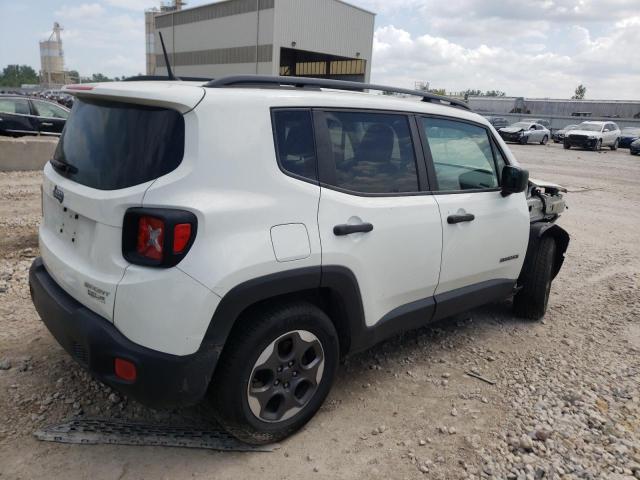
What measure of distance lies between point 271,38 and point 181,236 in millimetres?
42145

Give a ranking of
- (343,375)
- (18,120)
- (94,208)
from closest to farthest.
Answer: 1. (94,208)
2. (343,375)
3. (18,120)

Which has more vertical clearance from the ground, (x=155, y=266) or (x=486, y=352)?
(x=155, y=266)

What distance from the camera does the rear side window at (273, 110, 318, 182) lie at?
8.28 feet

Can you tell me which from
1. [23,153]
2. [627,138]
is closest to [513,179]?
[23,153]

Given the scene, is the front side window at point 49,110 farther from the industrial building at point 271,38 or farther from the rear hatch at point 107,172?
the industrial building at point 271,38

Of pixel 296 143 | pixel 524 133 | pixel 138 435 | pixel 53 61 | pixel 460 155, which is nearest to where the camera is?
pixel 296 143

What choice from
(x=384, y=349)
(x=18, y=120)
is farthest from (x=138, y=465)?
(x=18, y=120)

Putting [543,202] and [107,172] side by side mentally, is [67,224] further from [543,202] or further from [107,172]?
[543,202]

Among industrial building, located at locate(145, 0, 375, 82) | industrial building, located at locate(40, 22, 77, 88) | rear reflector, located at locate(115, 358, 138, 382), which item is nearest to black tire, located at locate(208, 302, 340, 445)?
rear reflector, located at locate(115, 358, 138, 382)

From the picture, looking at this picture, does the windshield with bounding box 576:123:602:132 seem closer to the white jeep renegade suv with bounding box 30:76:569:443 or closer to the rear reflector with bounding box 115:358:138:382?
the white jeep renegade suv with bounding box 30:76:569:443

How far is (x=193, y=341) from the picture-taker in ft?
7.30

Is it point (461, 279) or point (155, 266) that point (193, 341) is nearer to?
point (155, 266)

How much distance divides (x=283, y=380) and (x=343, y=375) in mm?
934

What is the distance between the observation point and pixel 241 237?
7.50 ft
